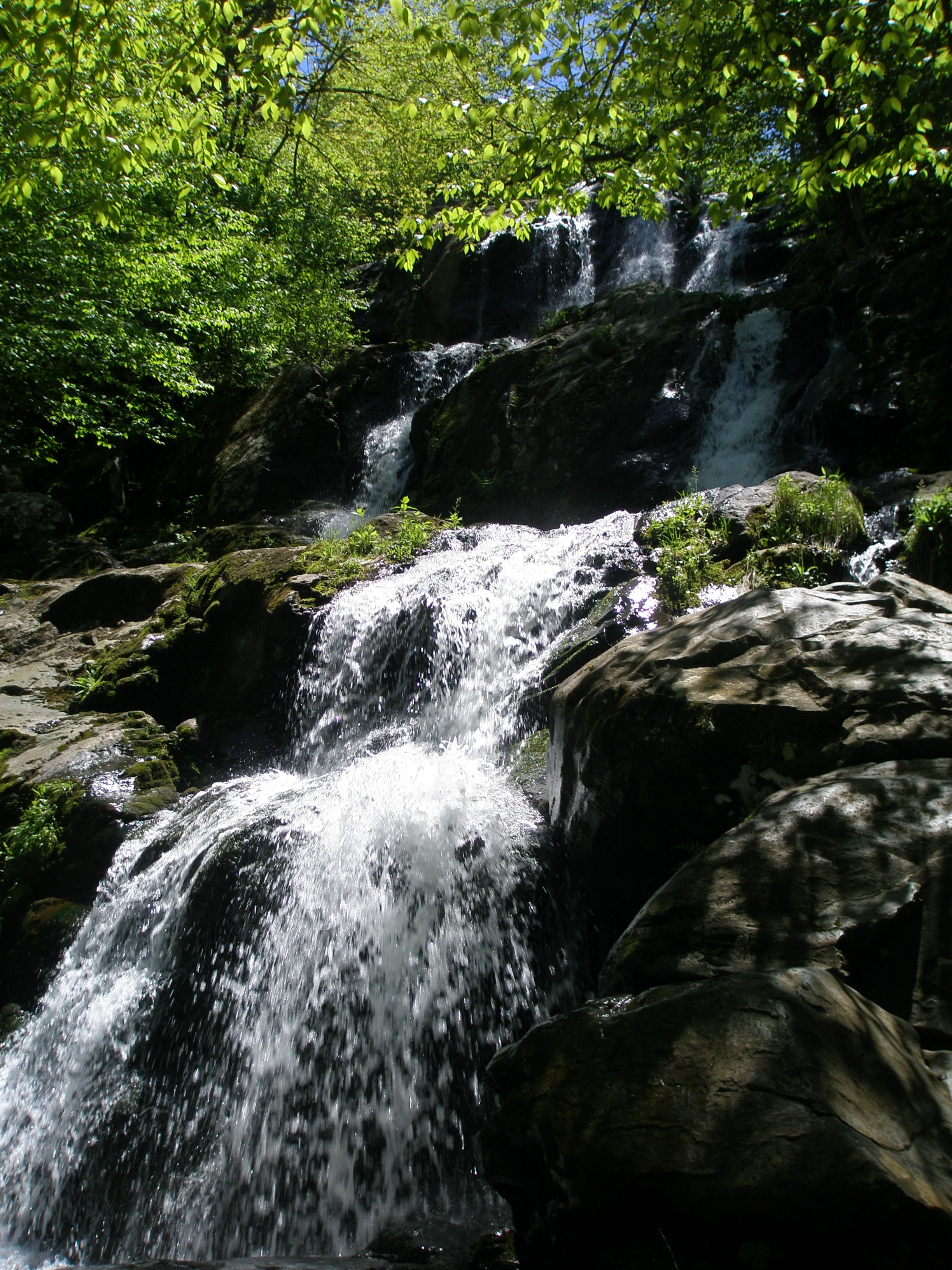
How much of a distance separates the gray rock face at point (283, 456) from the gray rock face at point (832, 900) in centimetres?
1300

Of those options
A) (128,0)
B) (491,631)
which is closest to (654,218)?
(491,631)

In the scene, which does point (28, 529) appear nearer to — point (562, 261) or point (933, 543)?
point (933, 543)

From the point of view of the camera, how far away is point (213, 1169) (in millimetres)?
4098

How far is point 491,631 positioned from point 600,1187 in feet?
20.1

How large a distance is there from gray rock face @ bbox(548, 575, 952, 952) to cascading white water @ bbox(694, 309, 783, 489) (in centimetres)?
668

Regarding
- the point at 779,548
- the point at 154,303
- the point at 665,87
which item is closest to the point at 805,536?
the point at 779,548

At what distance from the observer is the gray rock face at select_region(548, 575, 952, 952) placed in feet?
12.1

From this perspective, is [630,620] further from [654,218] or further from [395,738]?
[654,218]

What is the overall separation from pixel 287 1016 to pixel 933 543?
6415mm

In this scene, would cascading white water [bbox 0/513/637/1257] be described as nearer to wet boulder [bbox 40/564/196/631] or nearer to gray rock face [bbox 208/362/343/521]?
wet boulder [bbox 40/564/196/631]

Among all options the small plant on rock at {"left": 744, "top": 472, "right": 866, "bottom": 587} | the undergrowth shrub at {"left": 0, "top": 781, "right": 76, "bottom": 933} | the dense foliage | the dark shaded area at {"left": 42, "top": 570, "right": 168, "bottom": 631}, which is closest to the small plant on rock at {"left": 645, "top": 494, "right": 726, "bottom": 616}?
the small plant on rock at {"left": 744, "top": 472, "right": 866, "bottom": 587}

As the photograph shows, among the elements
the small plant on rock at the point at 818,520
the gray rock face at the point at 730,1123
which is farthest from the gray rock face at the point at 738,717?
the small plant on rock at the point at 818,520

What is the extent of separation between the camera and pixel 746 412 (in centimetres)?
1156

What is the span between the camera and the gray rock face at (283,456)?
14.7 meters
